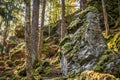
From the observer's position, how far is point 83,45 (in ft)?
24.3

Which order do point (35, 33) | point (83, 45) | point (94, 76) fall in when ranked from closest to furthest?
point (94, 76)
point (83, 45)
point (35, 33)

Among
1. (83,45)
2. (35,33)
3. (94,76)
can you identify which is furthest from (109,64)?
(35,33)

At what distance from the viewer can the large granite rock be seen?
7117 mm

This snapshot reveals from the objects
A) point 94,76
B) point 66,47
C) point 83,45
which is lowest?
point 94,76

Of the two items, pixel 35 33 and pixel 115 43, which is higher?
pixel 35 33

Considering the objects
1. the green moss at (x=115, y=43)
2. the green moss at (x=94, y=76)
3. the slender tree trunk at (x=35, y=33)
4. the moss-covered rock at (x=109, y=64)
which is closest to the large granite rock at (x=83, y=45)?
the moss-covered rock at (x=109, y=64)

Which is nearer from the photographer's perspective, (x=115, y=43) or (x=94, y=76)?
(x=94, y=76)

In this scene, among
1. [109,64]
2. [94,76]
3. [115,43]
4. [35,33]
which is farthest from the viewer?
[35,33]

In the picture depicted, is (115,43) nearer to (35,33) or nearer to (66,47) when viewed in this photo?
(66,47)

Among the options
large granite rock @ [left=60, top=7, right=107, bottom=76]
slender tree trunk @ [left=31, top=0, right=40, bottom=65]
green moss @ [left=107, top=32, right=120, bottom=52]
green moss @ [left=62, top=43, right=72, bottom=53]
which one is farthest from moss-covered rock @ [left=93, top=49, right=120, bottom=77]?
slender tree trunk @ [left=31, top=0, right=40, bottom=65]

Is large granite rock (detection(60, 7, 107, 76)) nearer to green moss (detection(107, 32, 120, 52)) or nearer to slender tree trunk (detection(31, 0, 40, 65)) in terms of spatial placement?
green moss (detection(107, 32, 120, 52))

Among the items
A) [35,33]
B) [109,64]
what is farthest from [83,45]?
[35,33]

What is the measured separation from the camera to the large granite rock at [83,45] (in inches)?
280

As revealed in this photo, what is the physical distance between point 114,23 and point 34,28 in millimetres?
5701
